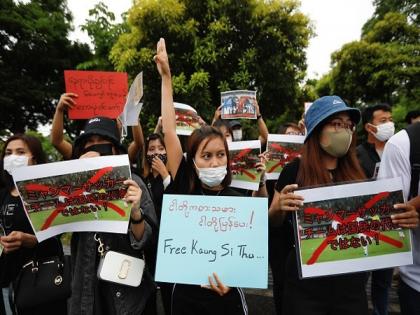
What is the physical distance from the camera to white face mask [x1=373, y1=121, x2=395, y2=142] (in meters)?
3.41

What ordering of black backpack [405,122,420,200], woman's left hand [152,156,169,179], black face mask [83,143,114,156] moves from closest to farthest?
black backpack [405,122,420,200] < black face mask [83,143,114,156] < woman's left hand [152,156,169,179]

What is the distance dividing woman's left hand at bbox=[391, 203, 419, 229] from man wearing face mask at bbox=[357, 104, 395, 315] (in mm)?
1601

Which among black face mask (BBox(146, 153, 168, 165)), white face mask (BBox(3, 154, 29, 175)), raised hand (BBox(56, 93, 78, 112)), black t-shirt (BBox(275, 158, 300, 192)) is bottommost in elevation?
black t-shirt (BBox(275, 158, 300, 192))

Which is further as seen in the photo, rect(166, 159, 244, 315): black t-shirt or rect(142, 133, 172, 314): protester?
rect(142, 133, 172, 314): protester

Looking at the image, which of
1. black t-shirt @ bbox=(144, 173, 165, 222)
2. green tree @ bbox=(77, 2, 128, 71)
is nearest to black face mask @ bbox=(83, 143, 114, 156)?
black t-shirt @ bbox=(144, 173, 165, 222)

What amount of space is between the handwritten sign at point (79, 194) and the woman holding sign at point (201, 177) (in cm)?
40

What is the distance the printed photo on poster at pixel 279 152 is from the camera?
138 inches

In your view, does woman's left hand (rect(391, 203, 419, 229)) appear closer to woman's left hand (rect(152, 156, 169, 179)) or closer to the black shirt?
the black shirt

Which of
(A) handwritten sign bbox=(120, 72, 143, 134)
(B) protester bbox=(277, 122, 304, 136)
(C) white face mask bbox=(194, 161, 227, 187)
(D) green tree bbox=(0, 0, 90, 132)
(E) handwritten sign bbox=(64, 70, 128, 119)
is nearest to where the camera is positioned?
(C) white face mask bbox=(194, 161, 227, 187)

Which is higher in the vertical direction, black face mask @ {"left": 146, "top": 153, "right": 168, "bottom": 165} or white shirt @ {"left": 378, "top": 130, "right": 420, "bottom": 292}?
black face mask @ {"left": 146, "top": 153, "right": 168, "bottom": 165}

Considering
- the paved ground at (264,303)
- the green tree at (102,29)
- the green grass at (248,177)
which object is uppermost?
the green tree at (102,29)

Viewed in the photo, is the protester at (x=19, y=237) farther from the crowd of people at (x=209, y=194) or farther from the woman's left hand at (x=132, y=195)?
the woman's left hand at (x=132, y=195)

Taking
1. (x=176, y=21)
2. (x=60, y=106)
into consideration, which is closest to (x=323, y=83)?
(x=176, y=21)

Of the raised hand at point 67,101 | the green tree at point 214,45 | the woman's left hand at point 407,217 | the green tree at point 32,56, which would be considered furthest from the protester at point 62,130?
the green tree at point 32,56
